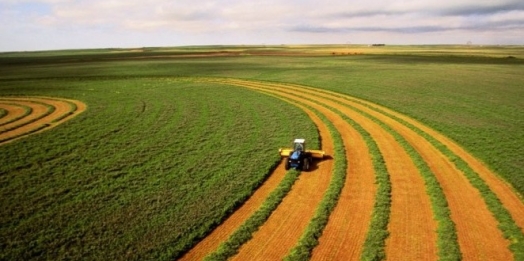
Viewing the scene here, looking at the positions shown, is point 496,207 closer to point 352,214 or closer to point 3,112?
point 352,214

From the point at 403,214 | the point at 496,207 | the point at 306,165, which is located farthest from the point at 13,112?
the point at 496,207

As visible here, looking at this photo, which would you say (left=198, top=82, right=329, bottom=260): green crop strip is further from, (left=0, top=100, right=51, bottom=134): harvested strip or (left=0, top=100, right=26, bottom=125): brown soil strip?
(left=0, top=100, right=26, bottom=125): brown soil strip

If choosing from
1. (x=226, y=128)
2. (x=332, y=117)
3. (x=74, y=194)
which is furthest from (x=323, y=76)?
(x=74, y=194)

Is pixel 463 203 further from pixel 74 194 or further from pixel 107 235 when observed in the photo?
pixel 74 194

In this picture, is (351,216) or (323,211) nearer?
(351,216)

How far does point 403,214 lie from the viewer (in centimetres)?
1711

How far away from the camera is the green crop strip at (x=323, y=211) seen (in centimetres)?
1431

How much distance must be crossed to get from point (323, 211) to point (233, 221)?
14.4 ft

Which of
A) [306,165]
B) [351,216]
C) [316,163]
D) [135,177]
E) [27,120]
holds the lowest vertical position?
[351,216]

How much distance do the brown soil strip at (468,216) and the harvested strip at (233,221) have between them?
22.4 ft

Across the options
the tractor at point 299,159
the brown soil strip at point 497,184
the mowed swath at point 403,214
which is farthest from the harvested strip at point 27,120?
the brown soil strip at point 497,184

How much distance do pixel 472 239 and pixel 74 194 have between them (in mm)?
19164

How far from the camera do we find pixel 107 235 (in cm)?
1531

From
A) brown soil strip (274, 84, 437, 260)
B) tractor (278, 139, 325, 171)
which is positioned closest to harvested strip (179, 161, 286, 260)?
tractor (278, 139, 325, 171)
